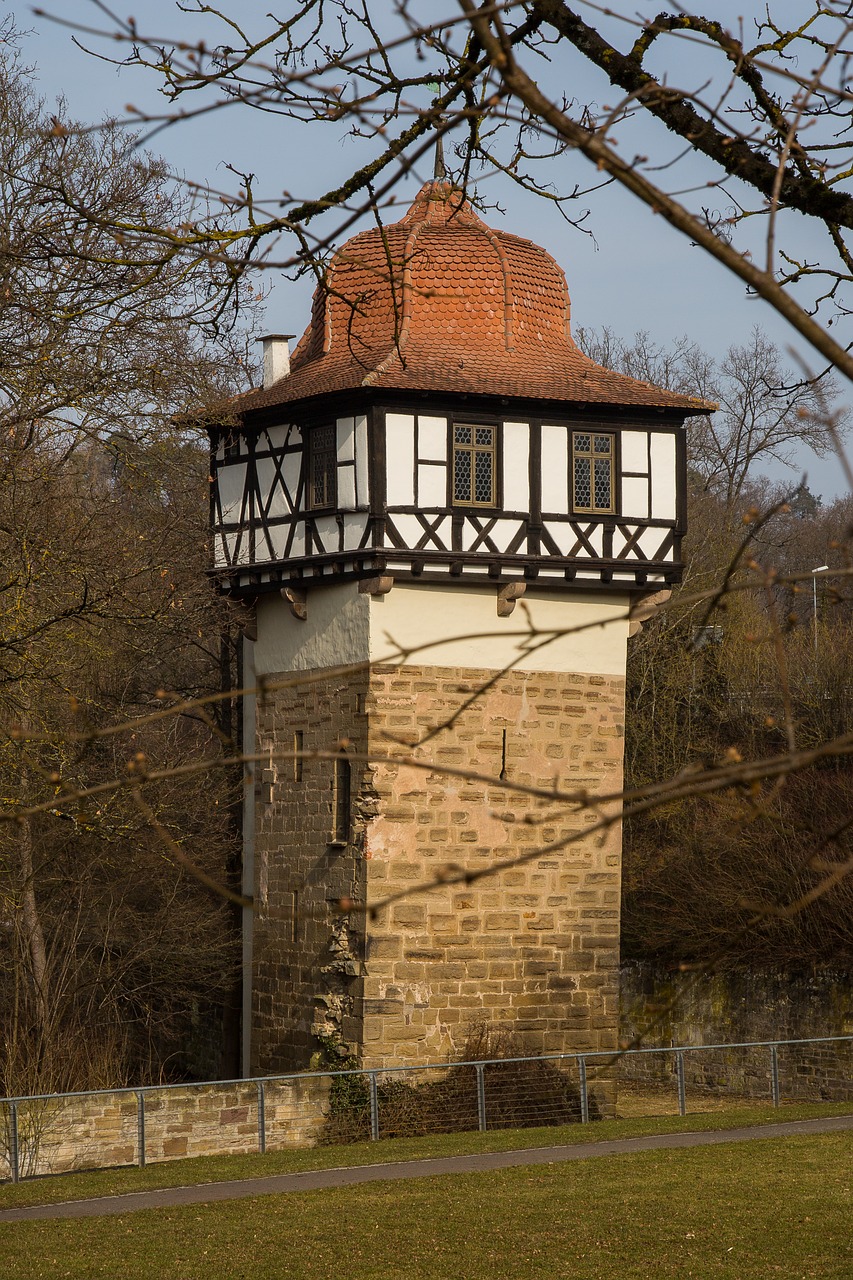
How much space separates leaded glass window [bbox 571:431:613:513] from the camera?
18578 mm

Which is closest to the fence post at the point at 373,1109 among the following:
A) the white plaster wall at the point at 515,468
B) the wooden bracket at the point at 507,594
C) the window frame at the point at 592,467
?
the wooden bracket at the point at 507,594

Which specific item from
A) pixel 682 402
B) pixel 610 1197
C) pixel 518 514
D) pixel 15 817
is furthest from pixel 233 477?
pixel 15 817

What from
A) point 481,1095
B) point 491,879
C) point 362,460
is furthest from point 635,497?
point 481,1095

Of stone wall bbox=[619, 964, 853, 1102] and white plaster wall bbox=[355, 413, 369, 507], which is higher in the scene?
white plaster wall bbox=[355, 413, 369, 507]

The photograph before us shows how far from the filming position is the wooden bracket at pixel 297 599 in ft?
61.6

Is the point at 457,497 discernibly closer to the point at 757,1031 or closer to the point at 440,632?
the point at 440,632

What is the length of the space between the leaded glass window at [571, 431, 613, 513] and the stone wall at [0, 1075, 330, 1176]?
22.7 ft

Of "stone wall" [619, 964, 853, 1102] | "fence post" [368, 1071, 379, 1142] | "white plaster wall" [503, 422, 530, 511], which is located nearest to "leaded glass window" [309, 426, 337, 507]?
"white plaster wall" [503, 422, 530, 511]

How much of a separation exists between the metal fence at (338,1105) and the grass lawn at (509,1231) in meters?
1.63

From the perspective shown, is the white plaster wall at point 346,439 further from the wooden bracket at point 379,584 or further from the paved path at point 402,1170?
the paved path at point 402,1170

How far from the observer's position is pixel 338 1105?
16.5 m

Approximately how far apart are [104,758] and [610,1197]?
1112cm

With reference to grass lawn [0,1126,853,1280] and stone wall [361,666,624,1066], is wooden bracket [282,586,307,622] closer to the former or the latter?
stone wall [361,666,624,1066]

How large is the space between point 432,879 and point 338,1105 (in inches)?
101
